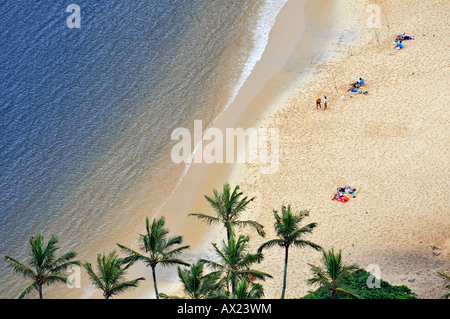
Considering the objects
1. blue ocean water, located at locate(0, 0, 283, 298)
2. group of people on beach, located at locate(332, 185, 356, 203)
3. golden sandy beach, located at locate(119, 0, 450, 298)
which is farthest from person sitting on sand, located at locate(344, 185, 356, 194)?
blue ocean water, located at locate(0, 0, 283, 298)

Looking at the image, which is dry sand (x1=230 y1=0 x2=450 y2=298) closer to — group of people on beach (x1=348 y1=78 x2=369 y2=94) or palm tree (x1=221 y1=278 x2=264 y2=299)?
group of people on beach (x1=348 y1=78 x2=369 y2=94)

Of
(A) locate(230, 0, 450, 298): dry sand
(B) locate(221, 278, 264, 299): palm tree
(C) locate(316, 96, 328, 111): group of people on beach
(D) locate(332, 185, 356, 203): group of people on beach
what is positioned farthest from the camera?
(C) locate(316, 96, 328, 111): group of people on beach

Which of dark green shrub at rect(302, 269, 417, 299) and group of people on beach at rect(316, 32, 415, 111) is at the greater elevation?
group of people on beach at rect(316, 32, 415, 111)

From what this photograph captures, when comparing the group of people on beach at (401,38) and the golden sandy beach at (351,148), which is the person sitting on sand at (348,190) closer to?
the golden sandy beach at (351,148)

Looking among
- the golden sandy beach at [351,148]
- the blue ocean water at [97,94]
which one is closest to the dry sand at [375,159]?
the golden sandy beach at [351,148]
